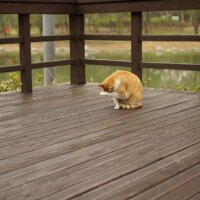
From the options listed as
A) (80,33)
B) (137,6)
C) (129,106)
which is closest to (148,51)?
(80,33)

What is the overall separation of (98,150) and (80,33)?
3369mm

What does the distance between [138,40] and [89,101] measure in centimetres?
121

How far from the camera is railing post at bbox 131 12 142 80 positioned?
536 centimetres

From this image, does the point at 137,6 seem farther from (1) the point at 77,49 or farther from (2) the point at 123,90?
(2) the point at 123,90

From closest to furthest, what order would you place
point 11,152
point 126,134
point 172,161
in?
point 172,161 → point 11,152 → point 126,134

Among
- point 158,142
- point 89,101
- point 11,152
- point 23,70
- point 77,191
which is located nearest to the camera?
point 77,191

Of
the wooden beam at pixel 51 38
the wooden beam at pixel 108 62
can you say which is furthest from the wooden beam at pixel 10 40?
the wooden beam at pixel 108 62

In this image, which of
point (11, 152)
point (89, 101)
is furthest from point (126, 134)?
point (89, 101)

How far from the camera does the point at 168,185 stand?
2.23 metres

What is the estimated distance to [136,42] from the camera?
213 inches

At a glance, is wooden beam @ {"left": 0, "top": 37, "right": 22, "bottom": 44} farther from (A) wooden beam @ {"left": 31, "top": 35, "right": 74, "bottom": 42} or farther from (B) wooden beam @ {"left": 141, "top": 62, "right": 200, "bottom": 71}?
(B) wooden beam @ {"left": 141, "top": 62, "right": 200, "bottom": 71}

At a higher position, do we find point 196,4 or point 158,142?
point 196,4

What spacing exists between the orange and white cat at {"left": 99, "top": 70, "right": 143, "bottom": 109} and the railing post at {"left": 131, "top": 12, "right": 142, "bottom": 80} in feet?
4.02

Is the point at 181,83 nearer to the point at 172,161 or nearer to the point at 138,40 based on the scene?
the point at 138,40
